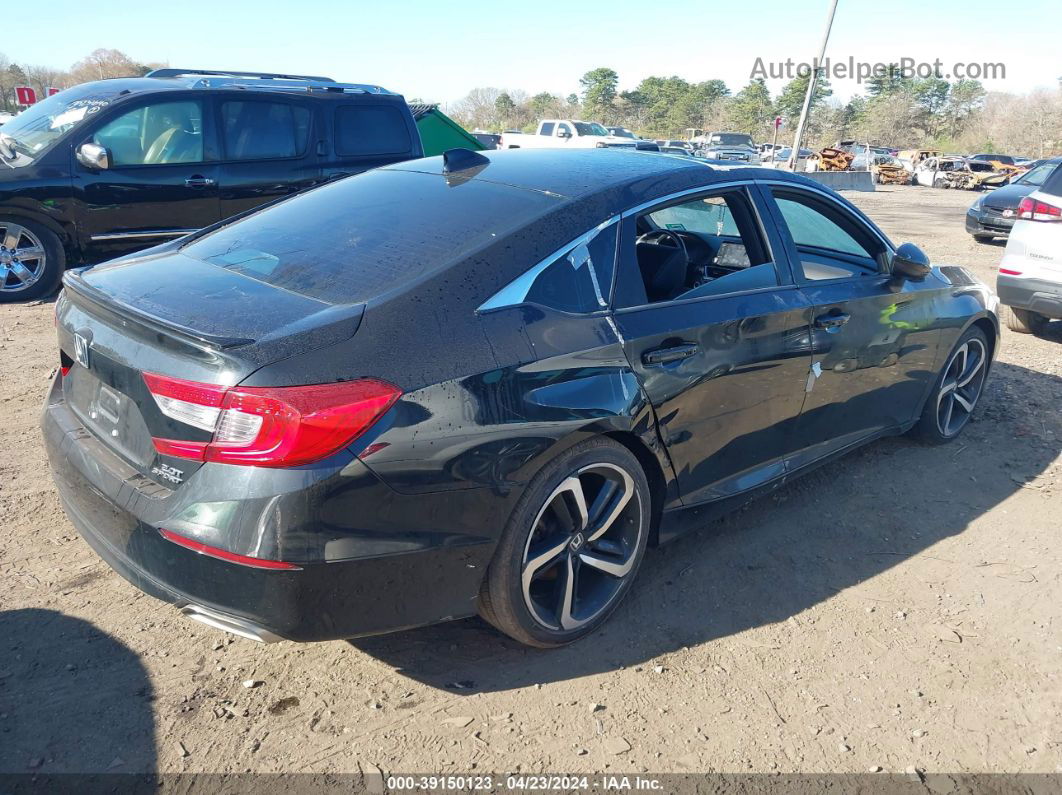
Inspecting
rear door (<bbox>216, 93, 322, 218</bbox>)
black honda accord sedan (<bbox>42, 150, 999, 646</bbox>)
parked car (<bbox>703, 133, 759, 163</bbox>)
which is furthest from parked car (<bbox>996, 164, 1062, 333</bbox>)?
parked car (<bbox>703, 133, 759, 163</bbox>)

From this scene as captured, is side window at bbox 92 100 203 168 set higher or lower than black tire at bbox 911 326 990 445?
higher

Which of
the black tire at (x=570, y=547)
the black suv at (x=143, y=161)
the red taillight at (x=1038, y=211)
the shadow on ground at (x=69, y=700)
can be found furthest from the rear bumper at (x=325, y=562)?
the red taillight at (x=1038, y=211)

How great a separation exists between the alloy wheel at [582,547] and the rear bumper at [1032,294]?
5.44 meters

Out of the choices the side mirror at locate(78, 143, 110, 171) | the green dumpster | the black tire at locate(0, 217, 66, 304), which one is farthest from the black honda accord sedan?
the green dumpster

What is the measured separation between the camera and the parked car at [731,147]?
35.7 metres

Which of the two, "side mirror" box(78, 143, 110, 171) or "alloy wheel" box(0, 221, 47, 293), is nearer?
"side mirror" box(78, 143, 110, 171)

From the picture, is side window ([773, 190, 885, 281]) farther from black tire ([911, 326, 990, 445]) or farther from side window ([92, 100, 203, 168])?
side window ([92, 100, 203, 168])

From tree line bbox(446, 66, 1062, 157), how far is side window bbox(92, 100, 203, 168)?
228 ft

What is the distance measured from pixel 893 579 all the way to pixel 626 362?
166 cm

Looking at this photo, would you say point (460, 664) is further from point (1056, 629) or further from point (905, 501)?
point (905, 501)

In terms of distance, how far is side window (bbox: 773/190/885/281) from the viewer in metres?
3.80

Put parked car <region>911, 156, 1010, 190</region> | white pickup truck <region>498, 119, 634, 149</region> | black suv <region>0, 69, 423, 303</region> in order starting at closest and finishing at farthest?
black suv <region>0, 69, 423, 303</region> < white pickup truck <region>498, 119, 634, 149</region> < parked car <region>911, 156, 1010, 190</region>

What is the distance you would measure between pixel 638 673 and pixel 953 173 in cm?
4059

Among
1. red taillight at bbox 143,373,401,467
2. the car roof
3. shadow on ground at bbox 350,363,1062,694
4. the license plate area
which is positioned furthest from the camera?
the car roof
